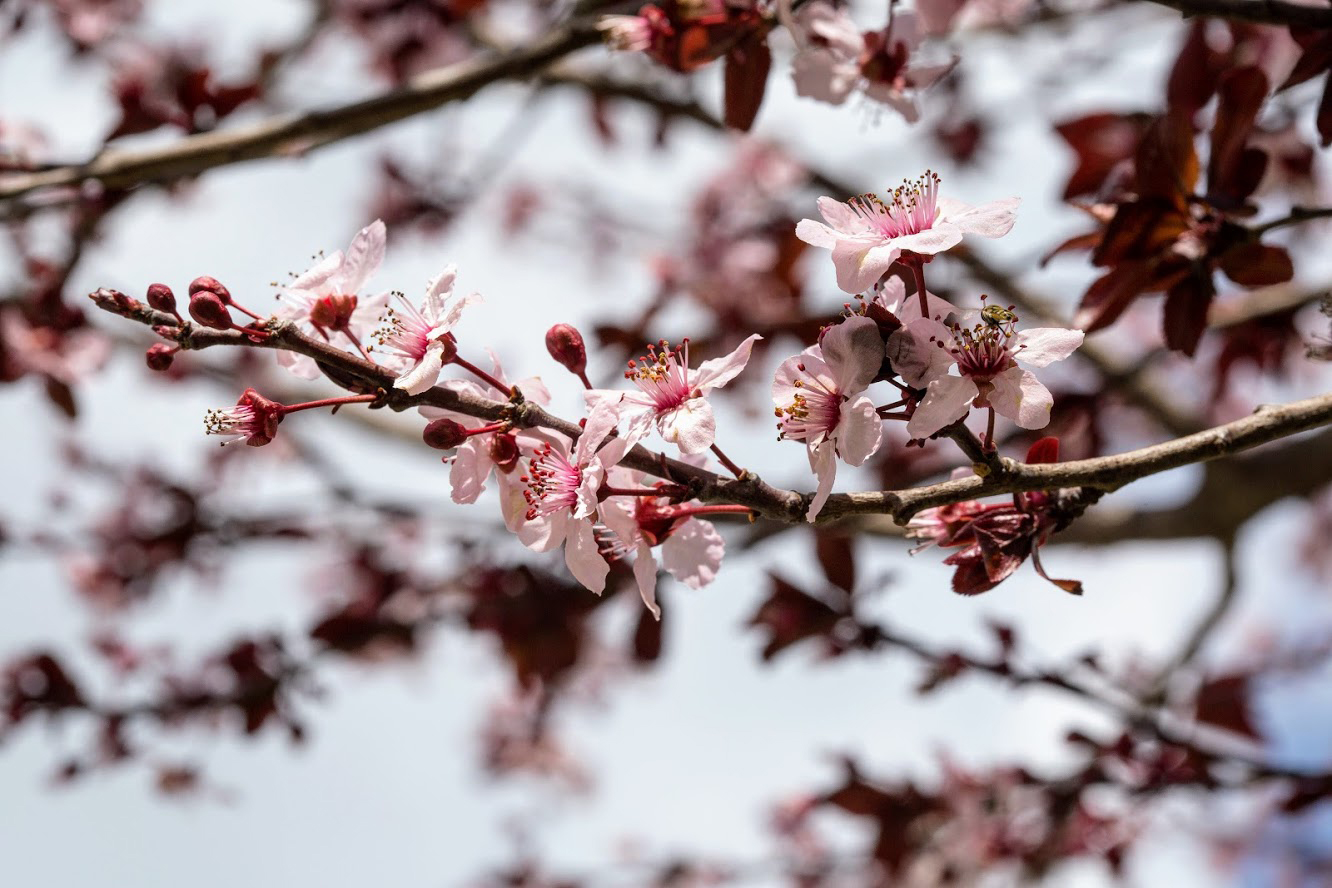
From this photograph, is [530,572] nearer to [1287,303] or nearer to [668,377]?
[668,377]

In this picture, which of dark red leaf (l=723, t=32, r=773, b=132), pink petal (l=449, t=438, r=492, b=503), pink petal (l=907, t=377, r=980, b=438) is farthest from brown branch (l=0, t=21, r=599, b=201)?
pink petal (l=907, t=377, r=980, b=438)

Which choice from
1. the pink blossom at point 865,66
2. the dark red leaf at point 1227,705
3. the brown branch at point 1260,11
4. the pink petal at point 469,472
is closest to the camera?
the pink petal at point 469,472

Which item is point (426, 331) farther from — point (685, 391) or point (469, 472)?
point (685, 391)

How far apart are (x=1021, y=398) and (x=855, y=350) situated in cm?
17

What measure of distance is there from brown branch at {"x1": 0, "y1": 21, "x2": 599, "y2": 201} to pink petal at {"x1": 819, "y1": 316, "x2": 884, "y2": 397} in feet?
3.78

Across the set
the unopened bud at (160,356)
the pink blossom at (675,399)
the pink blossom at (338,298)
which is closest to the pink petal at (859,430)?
the pink blossom at (675,399)

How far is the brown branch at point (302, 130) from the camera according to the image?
1668mm

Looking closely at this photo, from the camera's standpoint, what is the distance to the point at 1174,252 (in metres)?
1.30

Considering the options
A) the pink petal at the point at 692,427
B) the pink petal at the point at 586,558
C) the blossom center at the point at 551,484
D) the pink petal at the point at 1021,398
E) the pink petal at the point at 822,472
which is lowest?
the pink petal at the point at 586,558

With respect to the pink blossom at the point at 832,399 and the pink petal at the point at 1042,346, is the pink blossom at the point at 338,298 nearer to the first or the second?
the pink blossom at the point at 832,399

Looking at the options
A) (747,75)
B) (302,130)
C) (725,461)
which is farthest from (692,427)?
(302,130)

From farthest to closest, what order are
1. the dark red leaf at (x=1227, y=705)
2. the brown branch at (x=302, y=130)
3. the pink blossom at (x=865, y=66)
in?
the dark red leaf at (x=1227, y=705) → the brown branch at (x=302, y=130) → the pink blossom at (x=865, y=66)

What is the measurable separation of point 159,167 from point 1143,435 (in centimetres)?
455

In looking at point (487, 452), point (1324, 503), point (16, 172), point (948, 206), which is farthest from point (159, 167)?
point (1324, 503)
